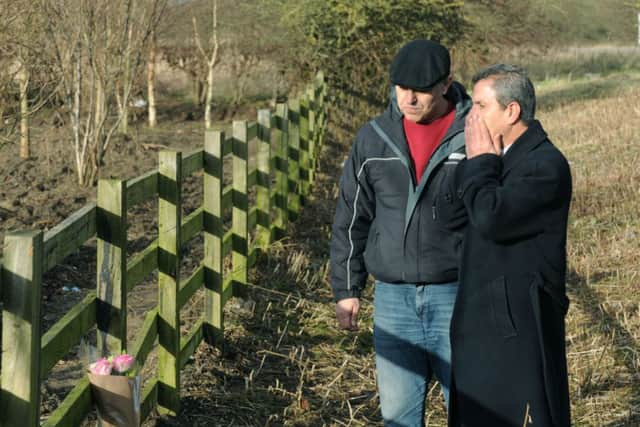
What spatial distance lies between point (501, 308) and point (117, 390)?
4.62 feet

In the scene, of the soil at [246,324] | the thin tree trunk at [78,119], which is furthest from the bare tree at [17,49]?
the thin tree trunk at [78,119]

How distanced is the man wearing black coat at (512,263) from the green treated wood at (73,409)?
1.41 metres

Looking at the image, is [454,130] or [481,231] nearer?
[481,231]

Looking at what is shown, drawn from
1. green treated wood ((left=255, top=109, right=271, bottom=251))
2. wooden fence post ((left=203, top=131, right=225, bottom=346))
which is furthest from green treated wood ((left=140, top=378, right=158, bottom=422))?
green treated wood ((left=255, top=109, right=271, bottom=251))

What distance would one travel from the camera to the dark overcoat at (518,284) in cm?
335

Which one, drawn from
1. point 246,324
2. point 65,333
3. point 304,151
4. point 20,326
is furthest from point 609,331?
point 304,151

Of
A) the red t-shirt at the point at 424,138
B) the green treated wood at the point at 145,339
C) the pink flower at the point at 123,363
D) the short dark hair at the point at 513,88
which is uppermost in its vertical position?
the short dark hair at the point at 513,88

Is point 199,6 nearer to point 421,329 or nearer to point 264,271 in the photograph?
point 264,271

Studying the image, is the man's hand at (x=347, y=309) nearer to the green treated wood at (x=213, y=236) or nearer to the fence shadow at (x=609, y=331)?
the fence shadow at (x=609, y=331)

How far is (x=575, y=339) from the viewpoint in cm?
685

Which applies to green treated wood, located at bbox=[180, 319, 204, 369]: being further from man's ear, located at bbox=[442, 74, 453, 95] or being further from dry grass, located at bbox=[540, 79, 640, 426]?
man's ear, located at bbox=[442, 74, 453, 95]

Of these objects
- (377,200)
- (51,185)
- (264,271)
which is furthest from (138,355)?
(51,185)

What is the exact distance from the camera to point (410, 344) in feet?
13.3

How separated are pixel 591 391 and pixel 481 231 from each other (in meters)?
2.90
